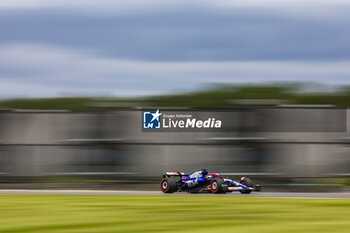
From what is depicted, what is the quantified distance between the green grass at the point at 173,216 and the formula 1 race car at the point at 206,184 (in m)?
5.15

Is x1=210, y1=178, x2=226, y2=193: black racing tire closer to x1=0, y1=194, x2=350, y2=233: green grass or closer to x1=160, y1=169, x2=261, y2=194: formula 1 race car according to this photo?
x1=160, y1=169, x2=261, y2=194: formula 1 race car

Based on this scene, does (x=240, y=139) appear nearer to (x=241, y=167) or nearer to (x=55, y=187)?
(x=241, y=167)

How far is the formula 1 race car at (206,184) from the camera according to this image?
92.9 feet

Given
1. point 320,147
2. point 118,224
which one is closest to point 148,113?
point 320,147

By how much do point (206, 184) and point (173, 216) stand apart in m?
12.8

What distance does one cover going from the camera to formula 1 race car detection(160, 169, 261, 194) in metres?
28.3

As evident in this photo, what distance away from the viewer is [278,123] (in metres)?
33.3

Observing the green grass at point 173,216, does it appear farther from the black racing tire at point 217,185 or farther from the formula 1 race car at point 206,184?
the formula 1 race car at point 206,184

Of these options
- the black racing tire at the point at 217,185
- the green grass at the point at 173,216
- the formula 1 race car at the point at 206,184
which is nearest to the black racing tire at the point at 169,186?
the formula 1 race car at the point at 206,184

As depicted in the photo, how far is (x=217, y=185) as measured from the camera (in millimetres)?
28250

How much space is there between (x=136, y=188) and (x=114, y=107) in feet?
15.8

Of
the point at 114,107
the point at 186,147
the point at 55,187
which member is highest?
the point at 114,107

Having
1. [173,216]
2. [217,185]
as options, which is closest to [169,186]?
[217,185]

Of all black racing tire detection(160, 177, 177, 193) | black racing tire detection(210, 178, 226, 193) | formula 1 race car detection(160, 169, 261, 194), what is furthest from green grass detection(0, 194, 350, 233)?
black racing tire detection(160, 177, 177, 193)
